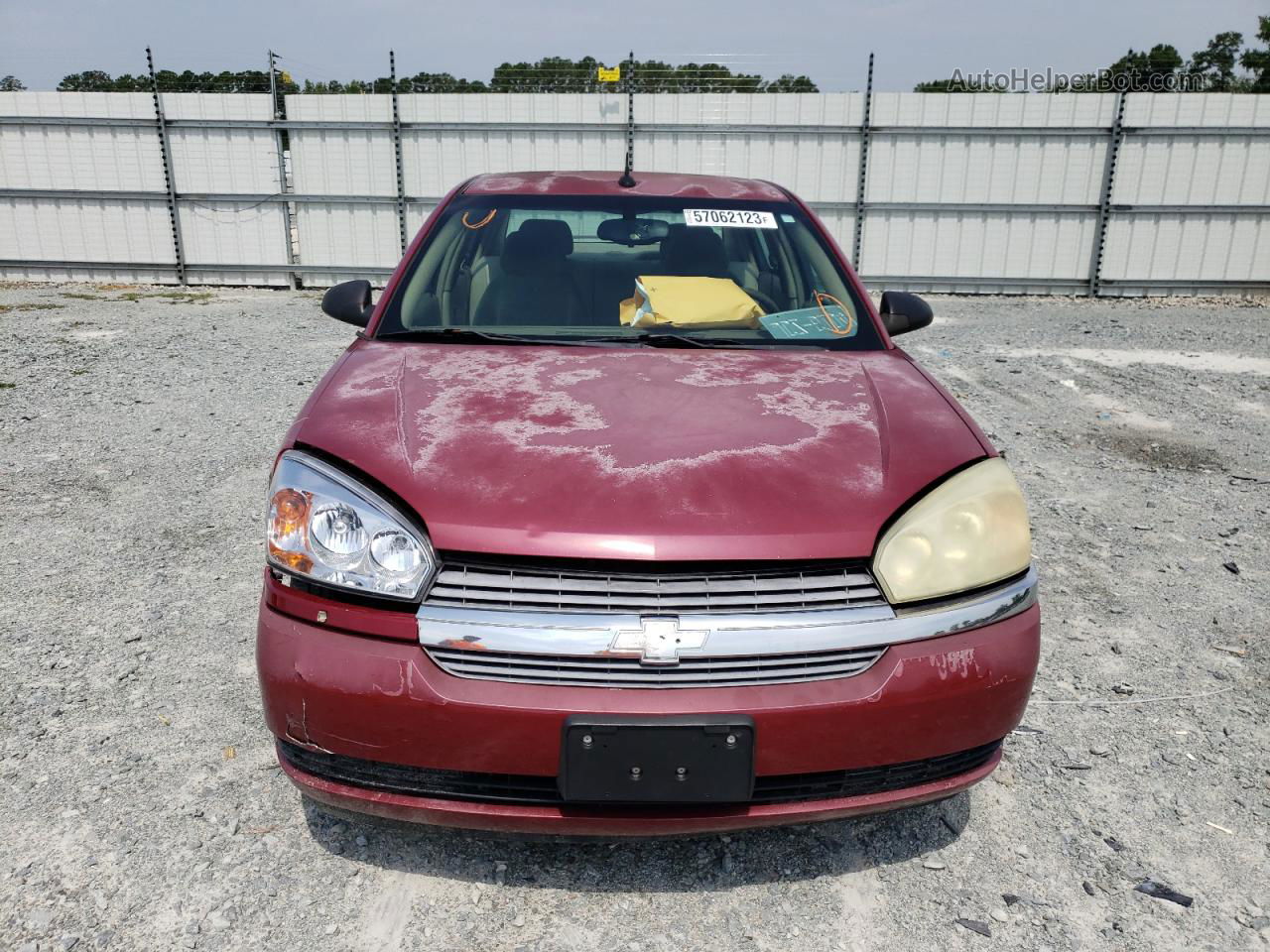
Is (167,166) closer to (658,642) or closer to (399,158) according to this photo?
(399,158)

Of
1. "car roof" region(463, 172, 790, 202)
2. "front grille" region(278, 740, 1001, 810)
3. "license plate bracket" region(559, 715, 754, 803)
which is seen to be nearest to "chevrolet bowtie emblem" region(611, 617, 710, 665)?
"license plate bracket" region(559, 715, 754, 803)

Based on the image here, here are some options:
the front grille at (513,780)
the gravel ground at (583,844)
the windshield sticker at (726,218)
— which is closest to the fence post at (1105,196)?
the gravel ground at (583,844)

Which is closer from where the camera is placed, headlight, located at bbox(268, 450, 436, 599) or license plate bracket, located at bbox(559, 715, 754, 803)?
license plate bracket, located at bbox(559, 715, 754, 803)

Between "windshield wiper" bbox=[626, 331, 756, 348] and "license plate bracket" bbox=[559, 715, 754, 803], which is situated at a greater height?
"windshield wiper" bbox=[626, 331, 756, 348]

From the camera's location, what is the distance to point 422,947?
180cm

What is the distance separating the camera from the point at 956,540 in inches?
71.1

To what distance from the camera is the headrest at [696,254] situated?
3.00 m

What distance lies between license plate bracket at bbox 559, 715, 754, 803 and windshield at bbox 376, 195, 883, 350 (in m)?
1.33

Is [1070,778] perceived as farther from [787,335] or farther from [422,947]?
[422,947]

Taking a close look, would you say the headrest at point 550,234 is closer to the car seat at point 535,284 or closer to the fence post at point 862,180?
the car seat at point 535,284

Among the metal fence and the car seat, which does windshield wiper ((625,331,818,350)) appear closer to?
the car seat

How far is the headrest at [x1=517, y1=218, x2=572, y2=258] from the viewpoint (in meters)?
2.96

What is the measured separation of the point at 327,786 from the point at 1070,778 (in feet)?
6.05

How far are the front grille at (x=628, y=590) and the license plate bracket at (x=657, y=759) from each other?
197mm
